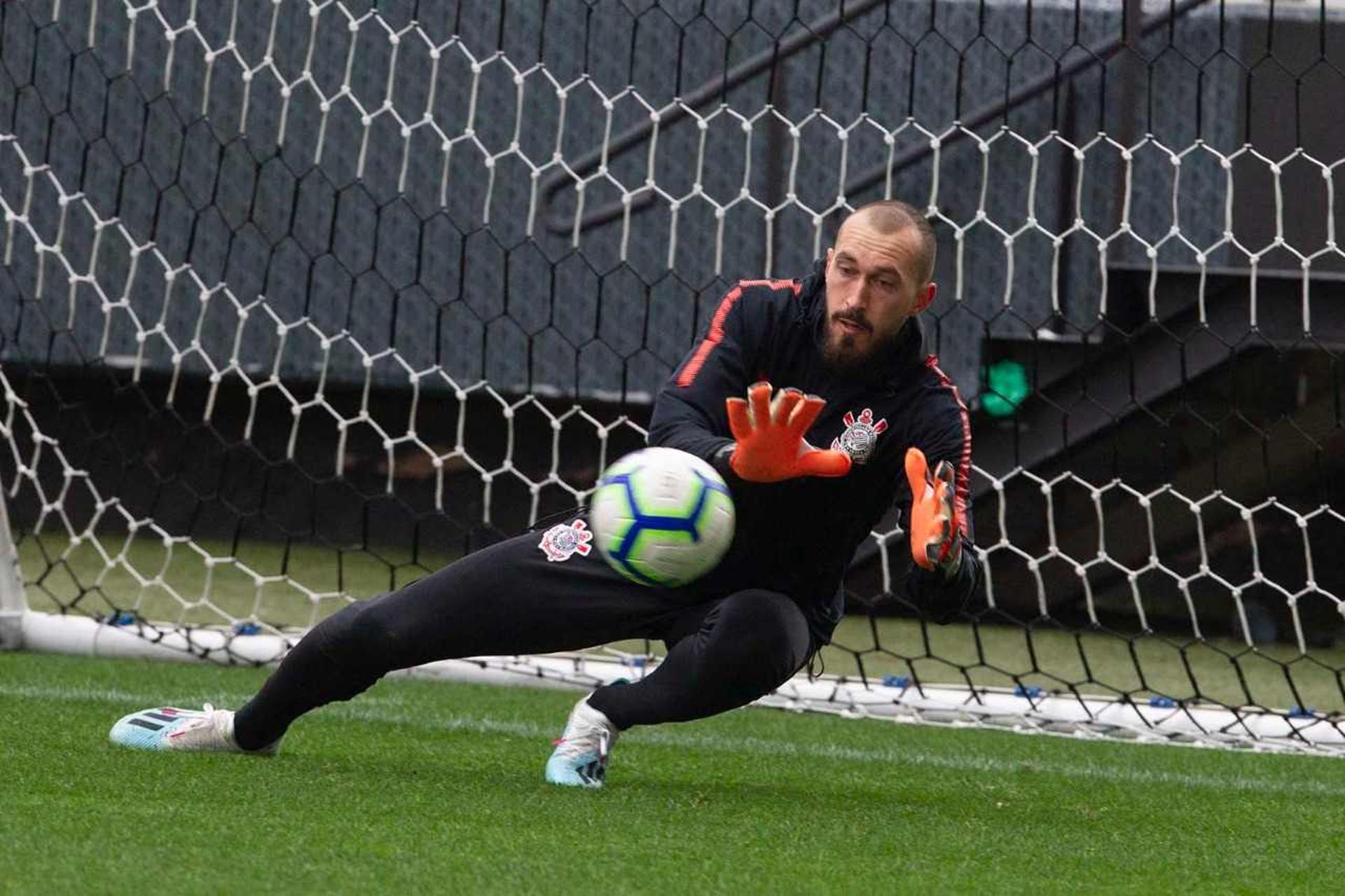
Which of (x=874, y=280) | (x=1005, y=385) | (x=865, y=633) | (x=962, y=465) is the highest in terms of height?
(x=874, y=280)

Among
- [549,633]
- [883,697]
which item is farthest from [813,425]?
[883,697]

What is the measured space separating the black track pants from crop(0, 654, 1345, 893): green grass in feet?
0.54

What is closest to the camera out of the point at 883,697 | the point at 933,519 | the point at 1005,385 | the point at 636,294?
the point at 933,519

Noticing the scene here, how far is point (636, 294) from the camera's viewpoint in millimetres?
8148

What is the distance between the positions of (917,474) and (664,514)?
0.43 meters

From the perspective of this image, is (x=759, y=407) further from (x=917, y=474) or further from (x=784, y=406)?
(x=917, y=474)

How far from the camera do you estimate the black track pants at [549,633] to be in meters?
3.44

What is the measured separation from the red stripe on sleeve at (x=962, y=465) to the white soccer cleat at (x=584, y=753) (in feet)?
2.53

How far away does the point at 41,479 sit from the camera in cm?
837

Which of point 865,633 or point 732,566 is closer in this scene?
point 732,566

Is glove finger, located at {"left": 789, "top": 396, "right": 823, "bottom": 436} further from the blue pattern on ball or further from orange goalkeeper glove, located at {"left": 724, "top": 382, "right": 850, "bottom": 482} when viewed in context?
the blue pattern on ball

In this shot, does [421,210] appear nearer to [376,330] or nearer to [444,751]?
[376,330]

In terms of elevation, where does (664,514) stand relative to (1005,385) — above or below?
above

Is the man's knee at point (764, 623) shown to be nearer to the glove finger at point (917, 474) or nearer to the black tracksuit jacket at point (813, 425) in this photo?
the black tracksuit jacket at point (813, 425)
